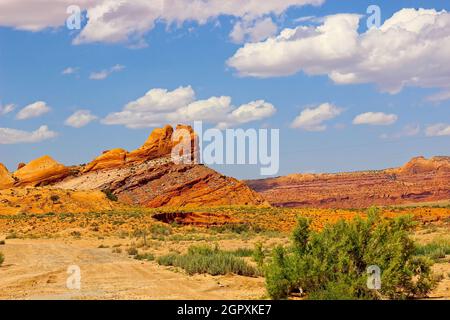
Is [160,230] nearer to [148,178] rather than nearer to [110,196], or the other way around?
[110,196]

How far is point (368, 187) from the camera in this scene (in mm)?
127188

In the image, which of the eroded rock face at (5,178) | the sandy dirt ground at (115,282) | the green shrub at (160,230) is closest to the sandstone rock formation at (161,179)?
the eroded rock face at (5,178)

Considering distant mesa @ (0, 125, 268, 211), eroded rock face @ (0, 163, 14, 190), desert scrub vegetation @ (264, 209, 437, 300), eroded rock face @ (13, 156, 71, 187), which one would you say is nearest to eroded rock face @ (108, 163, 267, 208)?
distant mesa @ (0, 125, 268, 211)

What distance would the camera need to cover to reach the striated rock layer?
389 feet

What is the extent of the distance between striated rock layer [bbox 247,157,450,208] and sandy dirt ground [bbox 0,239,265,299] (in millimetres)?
101536

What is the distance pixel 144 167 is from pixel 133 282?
68555mm

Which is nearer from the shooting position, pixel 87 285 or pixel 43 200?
pixel 87 285

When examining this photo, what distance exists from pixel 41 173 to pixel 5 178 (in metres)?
5.17

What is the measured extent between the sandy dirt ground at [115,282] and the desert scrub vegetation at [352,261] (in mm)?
889

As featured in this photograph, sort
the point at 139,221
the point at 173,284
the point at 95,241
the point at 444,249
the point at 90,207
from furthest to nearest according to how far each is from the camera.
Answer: the point at 90,207
the point at 139,221
the point at 95,241
the point at 444,249
the point at 173,284

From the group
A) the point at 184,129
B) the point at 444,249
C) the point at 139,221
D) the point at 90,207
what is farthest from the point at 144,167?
the point at 444,249

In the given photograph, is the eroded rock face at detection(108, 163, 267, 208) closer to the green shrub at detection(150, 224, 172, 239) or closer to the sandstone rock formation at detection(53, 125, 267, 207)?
the sandstone rock formation at detection(53, 125, 267, 207)
